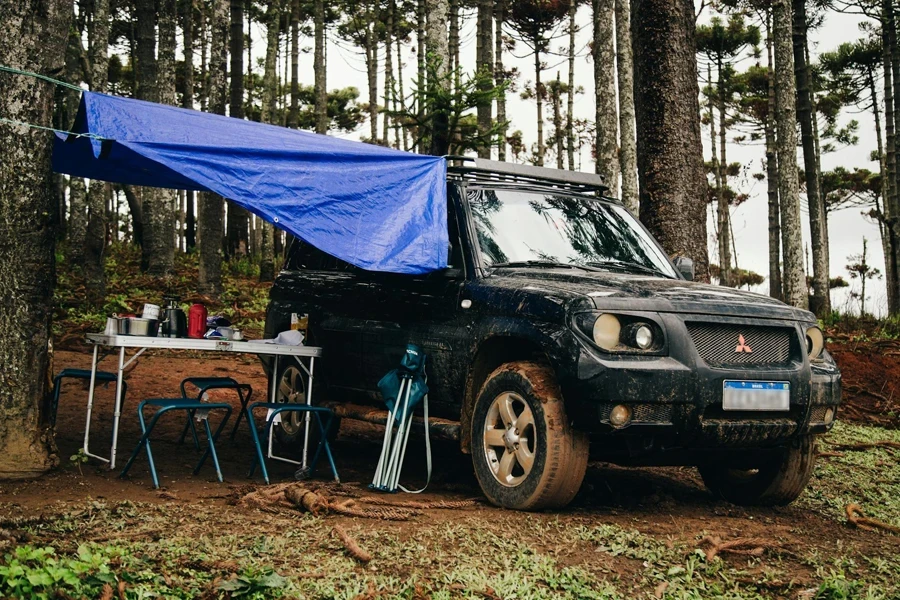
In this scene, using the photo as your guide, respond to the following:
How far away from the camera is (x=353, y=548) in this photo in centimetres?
447

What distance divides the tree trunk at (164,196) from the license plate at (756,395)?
1437 cm

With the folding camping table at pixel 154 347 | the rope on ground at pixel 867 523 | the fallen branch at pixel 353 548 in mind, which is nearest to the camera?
the fallen branch at pixel 353 548

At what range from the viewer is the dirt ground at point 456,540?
13.6 feet

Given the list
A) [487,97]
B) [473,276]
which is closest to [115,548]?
[473,276]

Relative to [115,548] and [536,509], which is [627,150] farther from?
[115,548]

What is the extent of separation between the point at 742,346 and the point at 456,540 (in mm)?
2153

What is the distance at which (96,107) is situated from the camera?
19.7 ft

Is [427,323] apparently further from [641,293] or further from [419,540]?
[419,540]

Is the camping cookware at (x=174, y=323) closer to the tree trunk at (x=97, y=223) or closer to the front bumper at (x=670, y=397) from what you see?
the front bumper at (x=670, y=397)

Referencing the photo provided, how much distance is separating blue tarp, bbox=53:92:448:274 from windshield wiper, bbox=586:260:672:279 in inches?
44.4

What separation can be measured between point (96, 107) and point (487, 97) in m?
4.35

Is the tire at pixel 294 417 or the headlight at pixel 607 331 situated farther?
the tire at pixel 294 417

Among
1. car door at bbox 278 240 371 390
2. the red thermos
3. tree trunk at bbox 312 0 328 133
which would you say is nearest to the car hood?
car door at bbox 278 240 371 390

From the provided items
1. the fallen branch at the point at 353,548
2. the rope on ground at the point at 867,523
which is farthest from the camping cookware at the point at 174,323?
the rope on ground at the point at 867,523
